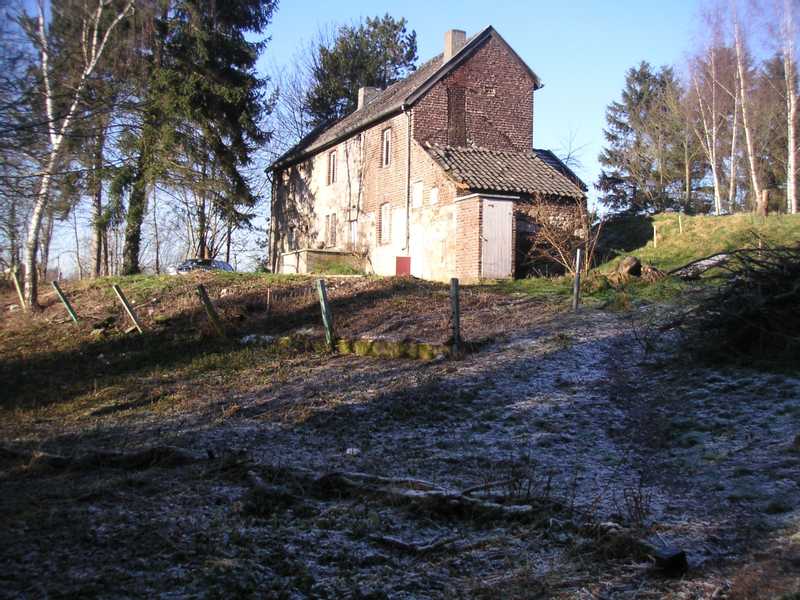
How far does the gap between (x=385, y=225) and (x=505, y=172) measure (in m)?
4.95

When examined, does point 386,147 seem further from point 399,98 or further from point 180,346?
point 180,346

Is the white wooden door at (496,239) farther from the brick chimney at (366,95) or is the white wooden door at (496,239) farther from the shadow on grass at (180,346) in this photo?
the brick chimney at (366,95)

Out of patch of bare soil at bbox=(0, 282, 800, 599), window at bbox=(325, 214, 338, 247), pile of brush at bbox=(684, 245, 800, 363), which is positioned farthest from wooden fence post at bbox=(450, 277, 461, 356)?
window at bbox=(325, 214, 338, 247)

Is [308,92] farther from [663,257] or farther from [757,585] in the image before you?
[757,585]

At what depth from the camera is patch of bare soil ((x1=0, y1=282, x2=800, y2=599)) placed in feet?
12.4

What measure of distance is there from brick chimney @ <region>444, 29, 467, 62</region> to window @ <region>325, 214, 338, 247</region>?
7.83 m

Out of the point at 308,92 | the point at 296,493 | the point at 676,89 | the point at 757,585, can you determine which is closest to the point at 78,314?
the point at 296,493

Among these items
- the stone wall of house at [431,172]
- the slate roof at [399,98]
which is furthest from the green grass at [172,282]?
the slate roof at [399,98]

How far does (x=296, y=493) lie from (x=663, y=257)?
1614 cm

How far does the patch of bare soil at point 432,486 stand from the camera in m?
3.77

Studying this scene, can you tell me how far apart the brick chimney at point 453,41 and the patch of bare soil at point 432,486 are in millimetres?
16698

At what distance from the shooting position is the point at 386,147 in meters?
24.0

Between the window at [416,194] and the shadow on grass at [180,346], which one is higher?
the window at [416,194]

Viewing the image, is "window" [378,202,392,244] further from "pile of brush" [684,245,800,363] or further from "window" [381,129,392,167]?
"pile of brush" [684,245,800,363]
